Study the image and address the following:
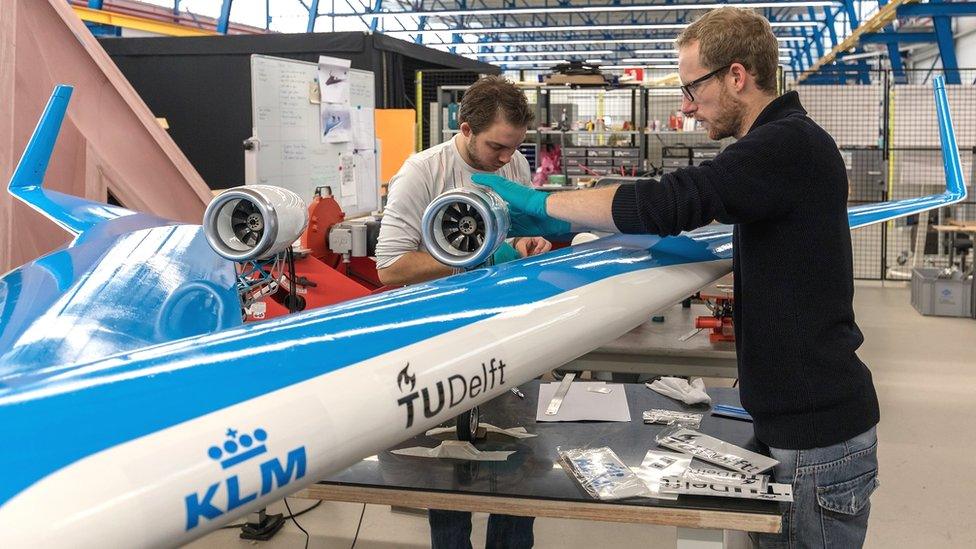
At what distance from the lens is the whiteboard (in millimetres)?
6355

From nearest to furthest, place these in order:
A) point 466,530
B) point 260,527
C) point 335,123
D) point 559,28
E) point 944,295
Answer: point 466,530 < point 260,527 < point 335,123 < point 944,295 < point 559,28

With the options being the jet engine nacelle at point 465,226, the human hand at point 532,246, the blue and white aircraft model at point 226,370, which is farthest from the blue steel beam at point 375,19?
the jet engine nacelle at point 465,226

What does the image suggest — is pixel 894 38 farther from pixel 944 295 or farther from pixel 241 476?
pixel 241 476

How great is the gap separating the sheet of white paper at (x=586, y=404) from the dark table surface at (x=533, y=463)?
0.03 m

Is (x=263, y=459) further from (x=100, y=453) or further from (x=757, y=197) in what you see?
(x=757, y=197)

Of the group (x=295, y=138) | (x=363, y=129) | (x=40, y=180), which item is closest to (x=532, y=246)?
(x=40, y=180)

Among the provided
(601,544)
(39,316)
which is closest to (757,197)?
(39,316)

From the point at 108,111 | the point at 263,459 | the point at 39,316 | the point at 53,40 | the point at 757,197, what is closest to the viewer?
the point at 263,459

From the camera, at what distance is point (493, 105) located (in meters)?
2.83

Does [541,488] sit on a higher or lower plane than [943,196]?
lower

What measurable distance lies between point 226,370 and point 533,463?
1.23 meters

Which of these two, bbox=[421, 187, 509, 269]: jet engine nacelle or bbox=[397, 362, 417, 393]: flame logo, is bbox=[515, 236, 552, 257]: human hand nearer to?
bbox=[421, 187, 509, 269]: jet engine nacelle

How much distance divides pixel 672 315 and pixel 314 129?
3.79 m

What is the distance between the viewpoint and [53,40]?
4.76m
